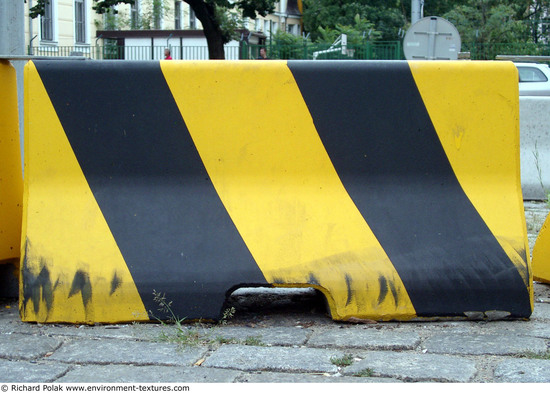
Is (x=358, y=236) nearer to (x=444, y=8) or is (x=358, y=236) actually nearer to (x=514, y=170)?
(x=514, y=170)

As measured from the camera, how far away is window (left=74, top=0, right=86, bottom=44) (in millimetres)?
31328

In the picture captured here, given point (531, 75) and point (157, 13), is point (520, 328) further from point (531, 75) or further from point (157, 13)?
point (157, 13)

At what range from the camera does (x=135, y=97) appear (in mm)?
3576

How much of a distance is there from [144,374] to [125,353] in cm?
26

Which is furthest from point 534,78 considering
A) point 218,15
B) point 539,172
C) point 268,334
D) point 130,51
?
point 268,334

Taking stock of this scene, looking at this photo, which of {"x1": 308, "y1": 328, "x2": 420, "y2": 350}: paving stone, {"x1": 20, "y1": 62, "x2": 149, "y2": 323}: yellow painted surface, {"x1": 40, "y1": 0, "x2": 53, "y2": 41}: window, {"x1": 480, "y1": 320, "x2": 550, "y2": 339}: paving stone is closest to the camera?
{"x1": 308, "y1": 328, "x2": 420, "y2": 350}: paving stone

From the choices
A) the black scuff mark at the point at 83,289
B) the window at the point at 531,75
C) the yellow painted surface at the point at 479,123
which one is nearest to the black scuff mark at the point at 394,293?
the yellow painted surface at the point at 479,123

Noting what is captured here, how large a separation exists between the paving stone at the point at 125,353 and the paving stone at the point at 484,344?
93 centimetres

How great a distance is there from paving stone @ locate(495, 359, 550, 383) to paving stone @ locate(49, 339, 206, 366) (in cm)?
111

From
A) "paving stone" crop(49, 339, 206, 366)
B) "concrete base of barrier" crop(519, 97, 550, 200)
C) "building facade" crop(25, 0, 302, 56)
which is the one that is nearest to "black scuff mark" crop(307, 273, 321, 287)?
"paving stone" crop(49, 339, 206, 366)

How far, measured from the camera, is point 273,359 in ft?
9.86

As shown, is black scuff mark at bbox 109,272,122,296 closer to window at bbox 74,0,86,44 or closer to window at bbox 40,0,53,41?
window at bbox 40,0,53,41

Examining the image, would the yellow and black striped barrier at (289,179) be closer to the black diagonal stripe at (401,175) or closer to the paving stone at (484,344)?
the black diagonal stripe at (401,175)

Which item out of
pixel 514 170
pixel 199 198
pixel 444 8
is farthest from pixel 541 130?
pixel 444 8
